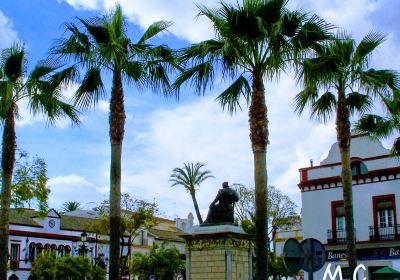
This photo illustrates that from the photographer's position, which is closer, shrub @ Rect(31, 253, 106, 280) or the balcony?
the balcony

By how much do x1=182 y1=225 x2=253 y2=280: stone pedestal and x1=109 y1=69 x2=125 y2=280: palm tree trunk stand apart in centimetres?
371

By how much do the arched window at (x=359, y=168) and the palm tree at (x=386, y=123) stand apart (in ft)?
43.3

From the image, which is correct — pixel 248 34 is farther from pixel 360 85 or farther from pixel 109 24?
pixel 360 85

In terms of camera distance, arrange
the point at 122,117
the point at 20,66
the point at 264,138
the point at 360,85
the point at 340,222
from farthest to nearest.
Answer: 1. the point at 340,222
2. the point at 360,85
3. the point at 20,66
4. the point at 122,117
5. the point at 264,138

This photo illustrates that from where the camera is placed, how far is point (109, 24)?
18219 millimetres

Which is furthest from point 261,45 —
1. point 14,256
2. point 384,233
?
point 14,256

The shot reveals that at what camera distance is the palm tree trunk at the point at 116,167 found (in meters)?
16.8

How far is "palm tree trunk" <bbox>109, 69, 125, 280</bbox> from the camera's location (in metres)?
16.8

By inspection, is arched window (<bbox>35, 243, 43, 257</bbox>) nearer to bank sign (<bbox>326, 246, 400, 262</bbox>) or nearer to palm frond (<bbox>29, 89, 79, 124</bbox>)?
bank sign (<bbox>326, 246, 400, 262</bbox>)

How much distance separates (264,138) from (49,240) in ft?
143

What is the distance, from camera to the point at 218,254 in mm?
19531

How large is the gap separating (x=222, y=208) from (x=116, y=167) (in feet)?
14.5

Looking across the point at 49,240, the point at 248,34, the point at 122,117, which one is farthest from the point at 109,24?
the point at 49,240

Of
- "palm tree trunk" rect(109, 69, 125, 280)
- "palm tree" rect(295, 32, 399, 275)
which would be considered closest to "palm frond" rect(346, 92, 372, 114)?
"palm tree" rect(295, 32, 399, 275)
